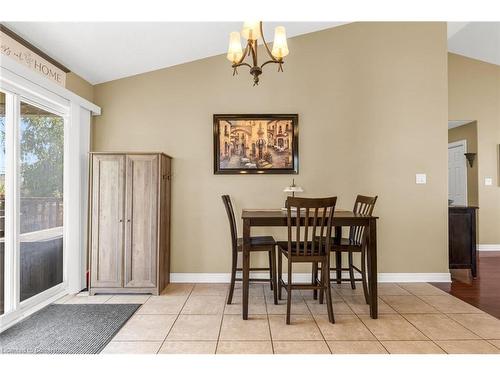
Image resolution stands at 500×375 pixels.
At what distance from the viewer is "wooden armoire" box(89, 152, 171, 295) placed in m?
3.33

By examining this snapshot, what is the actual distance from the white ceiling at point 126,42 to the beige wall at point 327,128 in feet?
0.60

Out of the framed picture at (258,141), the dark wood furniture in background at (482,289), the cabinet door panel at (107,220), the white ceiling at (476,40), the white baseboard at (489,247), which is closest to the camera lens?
the dark wood furniture in background at (482,289)

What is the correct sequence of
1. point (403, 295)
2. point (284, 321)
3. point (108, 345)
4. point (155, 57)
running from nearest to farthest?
point (108, 345)
point (284, 321)
point (403, 295)
point (155, 57)

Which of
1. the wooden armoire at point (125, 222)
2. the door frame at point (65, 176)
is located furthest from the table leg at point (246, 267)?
the door frame at point (65, 176)

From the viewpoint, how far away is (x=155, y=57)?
3.57 meters

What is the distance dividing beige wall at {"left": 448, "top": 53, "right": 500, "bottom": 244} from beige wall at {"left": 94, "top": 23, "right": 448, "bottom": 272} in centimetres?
217

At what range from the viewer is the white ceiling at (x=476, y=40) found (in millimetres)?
4469

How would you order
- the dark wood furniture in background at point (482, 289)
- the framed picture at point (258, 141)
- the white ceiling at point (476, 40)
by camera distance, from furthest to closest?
the white ceiling at point (476, 40) → the framed picture at point (258, 141) → the dark wood furniture in background at point (482, 289)

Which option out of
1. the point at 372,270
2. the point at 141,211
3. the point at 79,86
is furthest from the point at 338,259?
the point at 79,86

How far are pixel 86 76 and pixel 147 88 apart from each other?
652 mm

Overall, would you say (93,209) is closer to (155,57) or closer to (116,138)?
(116,138)

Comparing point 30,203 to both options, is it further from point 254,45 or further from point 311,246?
point 311,246

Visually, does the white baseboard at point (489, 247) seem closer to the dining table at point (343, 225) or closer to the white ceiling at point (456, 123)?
the white ceiling at point (456, 123)

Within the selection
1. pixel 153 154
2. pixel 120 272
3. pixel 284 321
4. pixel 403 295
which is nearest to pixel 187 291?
pixel 120 272
